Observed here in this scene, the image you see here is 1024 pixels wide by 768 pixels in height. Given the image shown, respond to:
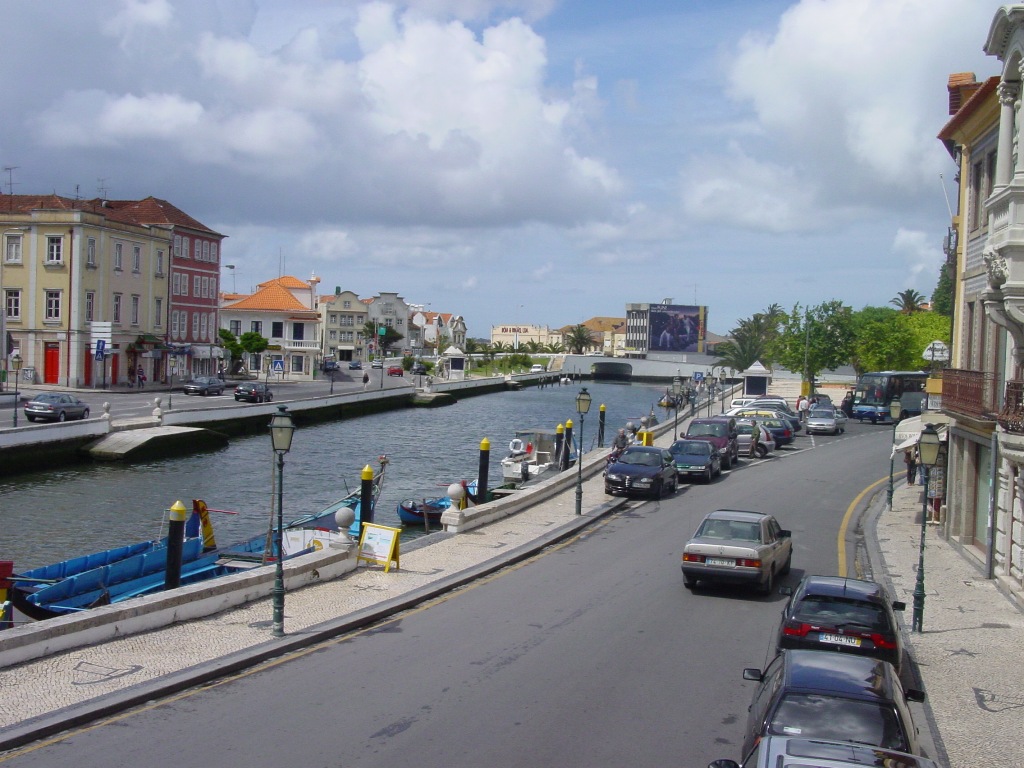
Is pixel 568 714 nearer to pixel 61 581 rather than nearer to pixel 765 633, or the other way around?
pixel 765 633

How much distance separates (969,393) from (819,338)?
204 ft

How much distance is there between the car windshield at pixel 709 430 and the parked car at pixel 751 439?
2627mm

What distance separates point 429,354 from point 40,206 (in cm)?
11134

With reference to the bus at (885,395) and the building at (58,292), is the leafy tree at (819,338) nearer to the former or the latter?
the bus at (885,395)

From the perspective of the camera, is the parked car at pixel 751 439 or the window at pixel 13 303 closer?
the parked car at pixel 751 439

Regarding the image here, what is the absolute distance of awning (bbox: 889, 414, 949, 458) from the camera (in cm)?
2753

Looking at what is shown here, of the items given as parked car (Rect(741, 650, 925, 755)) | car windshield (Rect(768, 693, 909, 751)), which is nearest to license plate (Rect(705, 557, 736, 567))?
parked car (Rect(741, 650, 925, 755))

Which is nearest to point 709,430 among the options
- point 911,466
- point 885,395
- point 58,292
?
point 911,466

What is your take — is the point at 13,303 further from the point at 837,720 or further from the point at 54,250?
the point at 837,720

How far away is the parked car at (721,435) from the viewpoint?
40403 mm

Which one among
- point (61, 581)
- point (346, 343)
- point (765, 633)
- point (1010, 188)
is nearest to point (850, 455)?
point (1010, 188)

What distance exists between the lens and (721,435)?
135 feet

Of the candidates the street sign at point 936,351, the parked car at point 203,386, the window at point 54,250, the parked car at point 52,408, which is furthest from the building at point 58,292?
the street sign at point 936,351

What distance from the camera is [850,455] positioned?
157ft
